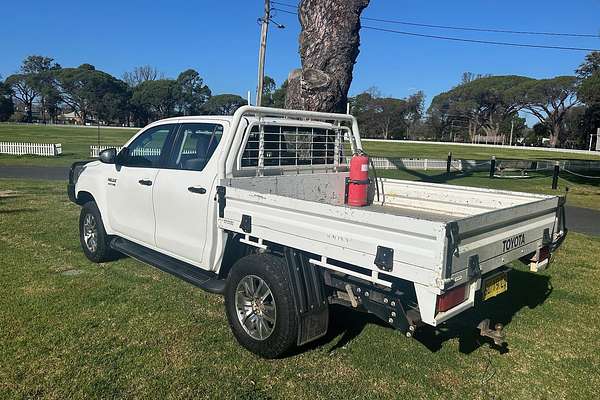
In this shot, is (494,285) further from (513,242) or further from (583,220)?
(583,220)

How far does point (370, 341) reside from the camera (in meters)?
4.32

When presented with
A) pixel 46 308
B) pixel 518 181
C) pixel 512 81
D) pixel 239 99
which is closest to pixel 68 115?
pixel 239 99

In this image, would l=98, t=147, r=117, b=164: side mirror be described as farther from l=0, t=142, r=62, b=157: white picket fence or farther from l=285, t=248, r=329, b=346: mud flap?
l=0, t=142, r=62, b=157: white picket fence

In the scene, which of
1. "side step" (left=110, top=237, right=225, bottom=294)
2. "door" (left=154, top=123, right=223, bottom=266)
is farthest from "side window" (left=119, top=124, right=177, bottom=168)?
"side step" (left=110, top=237, right=225, bottom=294)

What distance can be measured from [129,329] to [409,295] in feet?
8.57

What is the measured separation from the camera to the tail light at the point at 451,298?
9.56 feet

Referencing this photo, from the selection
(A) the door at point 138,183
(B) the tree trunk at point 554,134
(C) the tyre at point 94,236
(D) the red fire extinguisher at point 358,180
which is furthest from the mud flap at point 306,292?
(B) the tree trunk at point 554,134

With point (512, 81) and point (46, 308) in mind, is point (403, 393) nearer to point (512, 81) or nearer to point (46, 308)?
point (46, 308)

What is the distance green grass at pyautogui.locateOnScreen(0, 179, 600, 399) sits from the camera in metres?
3.53

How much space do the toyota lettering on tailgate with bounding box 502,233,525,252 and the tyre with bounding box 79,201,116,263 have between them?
4.71 metres

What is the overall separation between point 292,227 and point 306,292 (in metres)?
0.49

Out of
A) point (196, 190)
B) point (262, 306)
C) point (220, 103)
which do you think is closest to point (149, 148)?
point (196, 190)

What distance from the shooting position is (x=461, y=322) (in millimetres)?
4688

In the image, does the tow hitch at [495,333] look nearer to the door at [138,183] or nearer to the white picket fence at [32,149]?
the door at [138,183]
